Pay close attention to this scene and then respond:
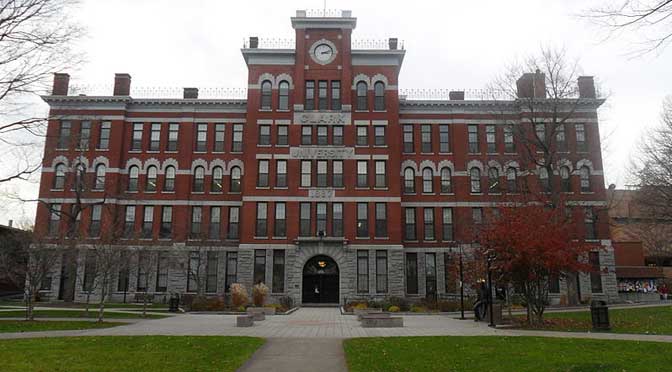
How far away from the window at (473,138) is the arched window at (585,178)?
28.6ft

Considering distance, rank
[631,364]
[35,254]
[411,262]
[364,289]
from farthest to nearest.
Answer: [411,262] → [364,289] → [35,254] → [631,364]

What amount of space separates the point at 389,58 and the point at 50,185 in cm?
2995

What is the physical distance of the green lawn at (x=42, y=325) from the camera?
19.1 metres

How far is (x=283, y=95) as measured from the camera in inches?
1650

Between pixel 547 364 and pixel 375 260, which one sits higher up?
pixel 375 260

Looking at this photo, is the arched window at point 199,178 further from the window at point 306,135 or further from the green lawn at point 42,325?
the green lawn at point 42,325

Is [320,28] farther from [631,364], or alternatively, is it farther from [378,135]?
[631,364]

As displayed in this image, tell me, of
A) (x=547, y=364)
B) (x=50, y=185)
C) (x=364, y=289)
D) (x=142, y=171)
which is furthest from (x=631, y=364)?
(x=50, y=185)

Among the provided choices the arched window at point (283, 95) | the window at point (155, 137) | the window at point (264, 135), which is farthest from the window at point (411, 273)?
the window at point (155, 137)

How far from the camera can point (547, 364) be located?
1104 cm

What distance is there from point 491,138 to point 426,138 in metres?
5.58

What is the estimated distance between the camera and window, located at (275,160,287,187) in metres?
40.5

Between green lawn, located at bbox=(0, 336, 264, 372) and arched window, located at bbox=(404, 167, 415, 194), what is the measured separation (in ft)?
93.8

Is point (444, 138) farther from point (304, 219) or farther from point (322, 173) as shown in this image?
point (304, 219)
